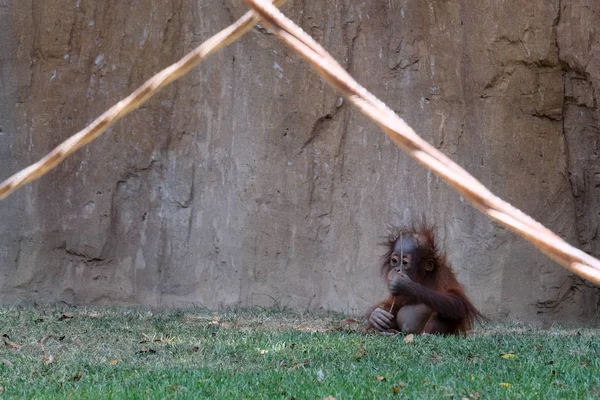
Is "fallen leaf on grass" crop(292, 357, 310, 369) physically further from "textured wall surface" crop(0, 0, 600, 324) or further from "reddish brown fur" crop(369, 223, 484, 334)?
"textured wall surface" crop(0, 0, 600, 324)

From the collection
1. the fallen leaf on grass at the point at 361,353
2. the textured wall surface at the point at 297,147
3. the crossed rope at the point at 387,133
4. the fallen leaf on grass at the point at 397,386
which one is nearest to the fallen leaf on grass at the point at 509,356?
the fallen leaf on grass at the point at 361,353

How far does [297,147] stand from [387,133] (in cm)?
623

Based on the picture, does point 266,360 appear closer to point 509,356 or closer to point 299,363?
point 299,363

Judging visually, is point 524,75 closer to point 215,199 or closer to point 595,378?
point 215,199

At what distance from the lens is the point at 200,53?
2.15m

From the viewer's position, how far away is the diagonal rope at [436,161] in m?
1.71

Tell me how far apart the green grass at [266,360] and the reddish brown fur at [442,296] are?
214 millimetres

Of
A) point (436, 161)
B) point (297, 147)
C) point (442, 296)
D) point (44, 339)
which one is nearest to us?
point (436, 161)

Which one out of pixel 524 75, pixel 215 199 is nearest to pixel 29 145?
pixel 215 199

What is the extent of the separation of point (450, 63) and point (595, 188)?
1776 mm

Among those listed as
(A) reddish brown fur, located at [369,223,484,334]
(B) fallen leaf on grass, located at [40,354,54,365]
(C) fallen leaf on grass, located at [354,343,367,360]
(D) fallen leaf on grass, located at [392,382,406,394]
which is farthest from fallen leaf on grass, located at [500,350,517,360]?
(B) fallen leaf on grass, located at [40,354,54,365]

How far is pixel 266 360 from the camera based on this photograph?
4535 millimetres

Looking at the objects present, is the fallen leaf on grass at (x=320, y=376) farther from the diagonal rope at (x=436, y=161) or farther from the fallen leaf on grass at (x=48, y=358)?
the diagonal rope at (x=436, y=161)

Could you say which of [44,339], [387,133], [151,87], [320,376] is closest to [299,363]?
[320,376]
